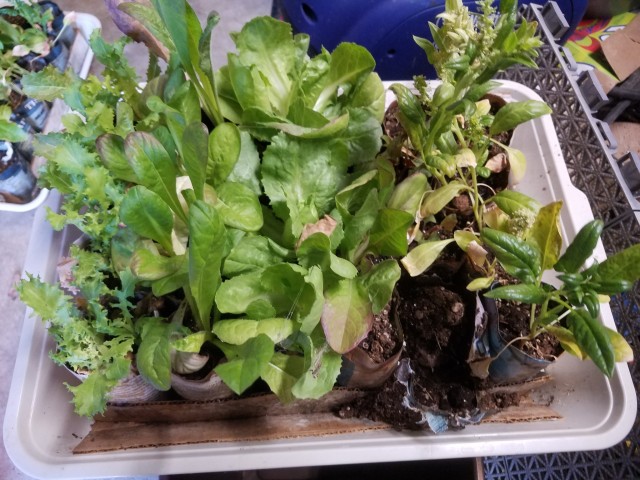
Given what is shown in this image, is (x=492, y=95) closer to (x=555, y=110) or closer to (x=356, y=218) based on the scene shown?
(x=555, y=110)

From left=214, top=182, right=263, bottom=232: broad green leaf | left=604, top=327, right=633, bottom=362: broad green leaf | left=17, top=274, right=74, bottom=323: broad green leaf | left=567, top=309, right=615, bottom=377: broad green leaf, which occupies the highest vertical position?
left=214, top=182, right=263, bottom=232: broad green leaf

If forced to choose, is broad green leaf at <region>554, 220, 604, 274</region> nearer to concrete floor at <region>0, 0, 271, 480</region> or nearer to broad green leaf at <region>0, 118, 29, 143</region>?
broad green leaf at <region>0, 118, 29, 143</region>

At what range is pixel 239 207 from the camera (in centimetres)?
58

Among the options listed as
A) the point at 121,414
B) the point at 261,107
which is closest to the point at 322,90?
the point at 261,107

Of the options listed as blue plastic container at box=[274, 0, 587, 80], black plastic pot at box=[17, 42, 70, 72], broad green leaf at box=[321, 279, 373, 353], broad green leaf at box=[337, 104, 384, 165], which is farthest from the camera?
black plastic pot at box=[17, 42, 70, 72]

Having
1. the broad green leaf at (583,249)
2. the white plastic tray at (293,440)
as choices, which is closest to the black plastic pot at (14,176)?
the white plastic tray at (293,440)

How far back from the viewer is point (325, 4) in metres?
1.15

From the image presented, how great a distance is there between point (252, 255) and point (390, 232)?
16 cm

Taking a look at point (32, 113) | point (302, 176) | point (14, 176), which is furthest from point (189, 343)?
point (32, 113)

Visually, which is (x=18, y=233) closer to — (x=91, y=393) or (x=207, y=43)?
(x=91, y=393)

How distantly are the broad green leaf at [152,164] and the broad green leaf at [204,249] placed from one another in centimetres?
11

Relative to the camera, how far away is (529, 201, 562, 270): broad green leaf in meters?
0.56

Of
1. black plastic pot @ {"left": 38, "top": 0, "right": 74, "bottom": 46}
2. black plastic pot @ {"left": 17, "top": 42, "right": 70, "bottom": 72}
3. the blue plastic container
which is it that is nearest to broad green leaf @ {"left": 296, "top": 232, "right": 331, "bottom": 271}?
the blue plastic container

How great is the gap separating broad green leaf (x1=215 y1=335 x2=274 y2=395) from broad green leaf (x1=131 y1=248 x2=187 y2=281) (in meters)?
0.12
